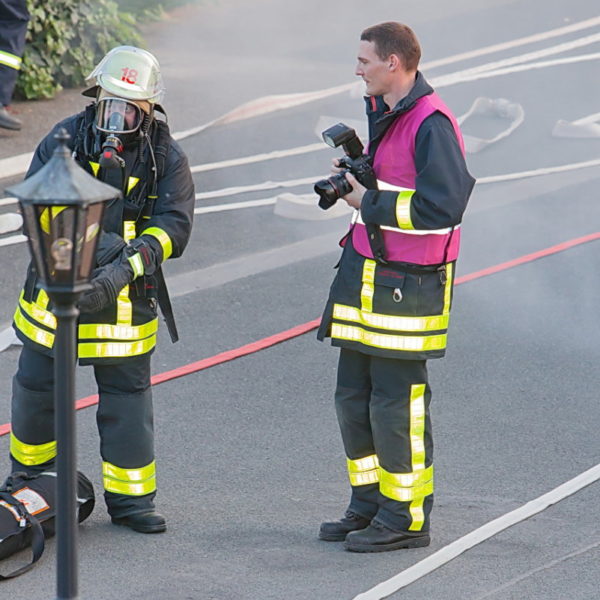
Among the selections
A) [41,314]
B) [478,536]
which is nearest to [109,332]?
[41,314]

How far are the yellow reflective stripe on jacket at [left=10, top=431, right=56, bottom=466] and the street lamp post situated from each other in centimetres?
158

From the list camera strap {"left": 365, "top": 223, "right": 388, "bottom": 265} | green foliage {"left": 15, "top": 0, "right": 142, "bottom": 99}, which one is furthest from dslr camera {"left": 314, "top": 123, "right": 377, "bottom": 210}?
green foliage {"left": 15, "top": 0, "right": 142, "bottom": 99}

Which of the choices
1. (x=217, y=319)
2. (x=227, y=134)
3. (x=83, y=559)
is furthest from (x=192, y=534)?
(x=227, y=134)

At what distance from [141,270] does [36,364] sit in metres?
0.55

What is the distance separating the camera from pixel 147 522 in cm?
485

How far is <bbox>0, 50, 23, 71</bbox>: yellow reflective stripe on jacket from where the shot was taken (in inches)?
367

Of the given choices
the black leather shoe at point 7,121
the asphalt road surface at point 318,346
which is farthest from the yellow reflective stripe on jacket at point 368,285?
the black leather shoe at point 7,121

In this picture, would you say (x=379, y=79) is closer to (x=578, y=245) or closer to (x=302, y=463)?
(x=302, y=463)

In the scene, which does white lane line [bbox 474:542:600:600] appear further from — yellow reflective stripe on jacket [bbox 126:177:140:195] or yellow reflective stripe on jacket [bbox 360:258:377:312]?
yellow reflective stripe on jacket [bbox 126:177:140:195]

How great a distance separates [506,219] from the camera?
9078 millimetres

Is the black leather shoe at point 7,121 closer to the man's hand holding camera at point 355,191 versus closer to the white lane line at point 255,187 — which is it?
the white lane line at point 255,187

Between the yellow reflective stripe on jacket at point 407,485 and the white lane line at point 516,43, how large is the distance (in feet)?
27.2

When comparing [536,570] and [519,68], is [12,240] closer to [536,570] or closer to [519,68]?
[536,570]

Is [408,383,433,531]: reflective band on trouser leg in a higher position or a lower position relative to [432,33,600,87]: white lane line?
lower
